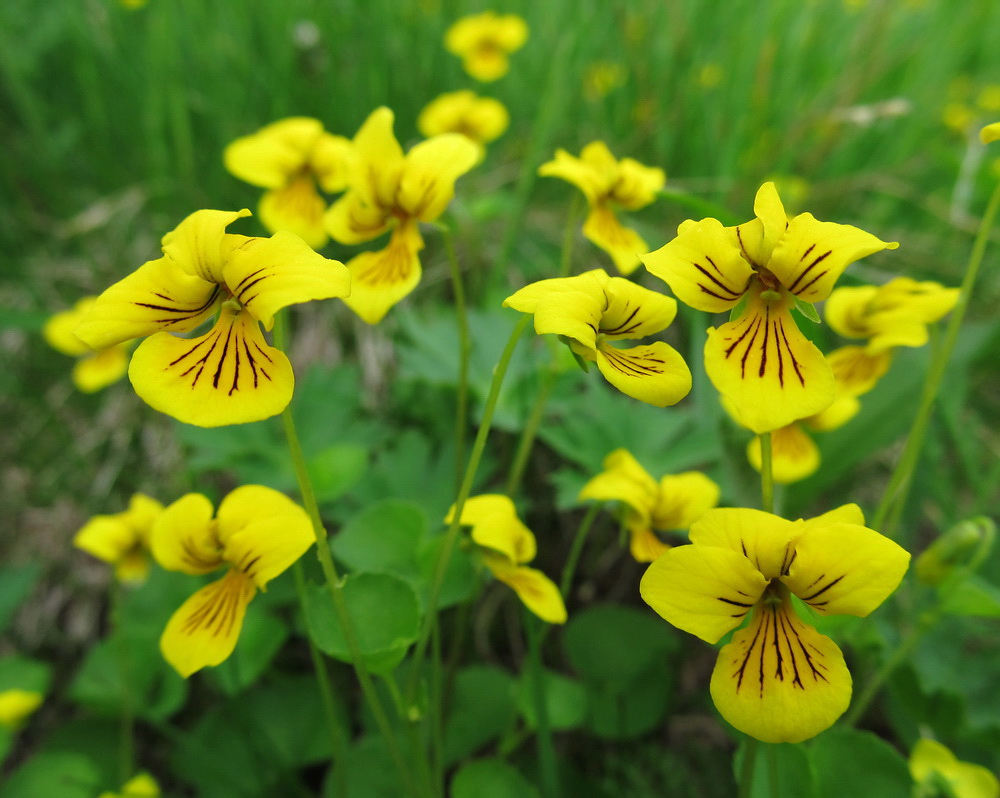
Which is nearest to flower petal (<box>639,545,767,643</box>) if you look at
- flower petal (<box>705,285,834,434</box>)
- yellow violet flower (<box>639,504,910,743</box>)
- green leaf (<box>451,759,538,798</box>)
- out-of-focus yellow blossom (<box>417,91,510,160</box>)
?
yellow violet flower (<box>639,504,910,743</box>)

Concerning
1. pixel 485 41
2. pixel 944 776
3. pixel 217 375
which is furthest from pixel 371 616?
pixel 485 41

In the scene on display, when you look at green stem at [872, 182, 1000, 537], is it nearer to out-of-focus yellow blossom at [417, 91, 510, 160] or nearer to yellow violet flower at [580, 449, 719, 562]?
yellow violet flower at [580, 449, 719, 562]

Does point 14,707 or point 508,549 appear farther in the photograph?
point 14,707

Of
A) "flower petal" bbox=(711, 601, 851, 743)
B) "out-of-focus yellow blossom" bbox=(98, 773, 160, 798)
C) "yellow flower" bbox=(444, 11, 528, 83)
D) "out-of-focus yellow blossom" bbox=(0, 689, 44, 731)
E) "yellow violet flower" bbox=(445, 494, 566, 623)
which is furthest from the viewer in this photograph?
"yellow flower" bbox=(444, 11, 528, 83)

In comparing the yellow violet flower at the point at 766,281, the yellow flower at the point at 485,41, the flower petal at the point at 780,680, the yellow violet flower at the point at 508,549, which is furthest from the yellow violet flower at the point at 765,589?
the yellow flower at the point at 485,41

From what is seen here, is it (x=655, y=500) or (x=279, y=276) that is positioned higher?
(x=279, y=276)

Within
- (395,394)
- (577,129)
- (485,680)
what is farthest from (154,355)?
(577,129)

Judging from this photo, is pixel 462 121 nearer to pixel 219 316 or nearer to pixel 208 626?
pixel 219 316

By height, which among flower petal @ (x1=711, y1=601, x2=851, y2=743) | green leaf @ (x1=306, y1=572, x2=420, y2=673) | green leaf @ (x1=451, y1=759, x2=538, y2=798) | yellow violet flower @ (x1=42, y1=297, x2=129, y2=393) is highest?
flower petal @ (x1=711, y1=601, x2=851, y2=743)
